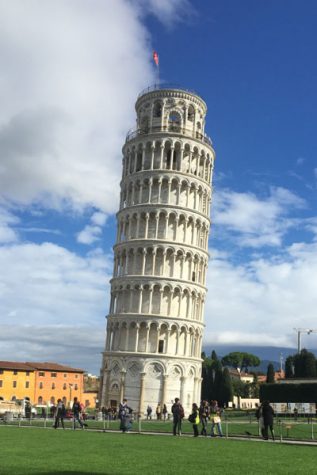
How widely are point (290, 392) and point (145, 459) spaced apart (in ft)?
217

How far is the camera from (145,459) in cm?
1708

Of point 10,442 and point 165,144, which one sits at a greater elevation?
point 165,144

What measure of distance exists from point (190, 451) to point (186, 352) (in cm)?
5192

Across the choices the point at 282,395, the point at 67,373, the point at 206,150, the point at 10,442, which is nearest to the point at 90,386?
the point at 67,373

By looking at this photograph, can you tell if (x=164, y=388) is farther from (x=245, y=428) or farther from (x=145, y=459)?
(x=145, y=459)

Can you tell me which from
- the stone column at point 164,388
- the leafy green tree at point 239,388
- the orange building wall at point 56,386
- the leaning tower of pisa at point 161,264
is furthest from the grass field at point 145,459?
the leafy green tree at point 239,388

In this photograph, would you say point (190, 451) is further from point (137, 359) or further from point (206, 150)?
point (206, 150)

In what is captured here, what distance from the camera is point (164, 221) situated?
73.8m

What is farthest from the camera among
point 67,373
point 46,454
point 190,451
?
point 67,373

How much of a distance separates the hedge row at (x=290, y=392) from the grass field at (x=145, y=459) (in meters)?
57.4

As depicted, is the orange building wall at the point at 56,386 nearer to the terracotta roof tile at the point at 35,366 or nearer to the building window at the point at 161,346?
the terracotta roof tile at the point at 35,366

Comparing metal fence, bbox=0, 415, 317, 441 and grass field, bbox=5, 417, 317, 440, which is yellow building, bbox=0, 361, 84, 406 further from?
grass field, bbox=5, 417, 317, 440

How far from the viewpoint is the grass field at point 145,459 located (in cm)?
1475

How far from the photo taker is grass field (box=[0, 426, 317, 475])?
1475 cm
